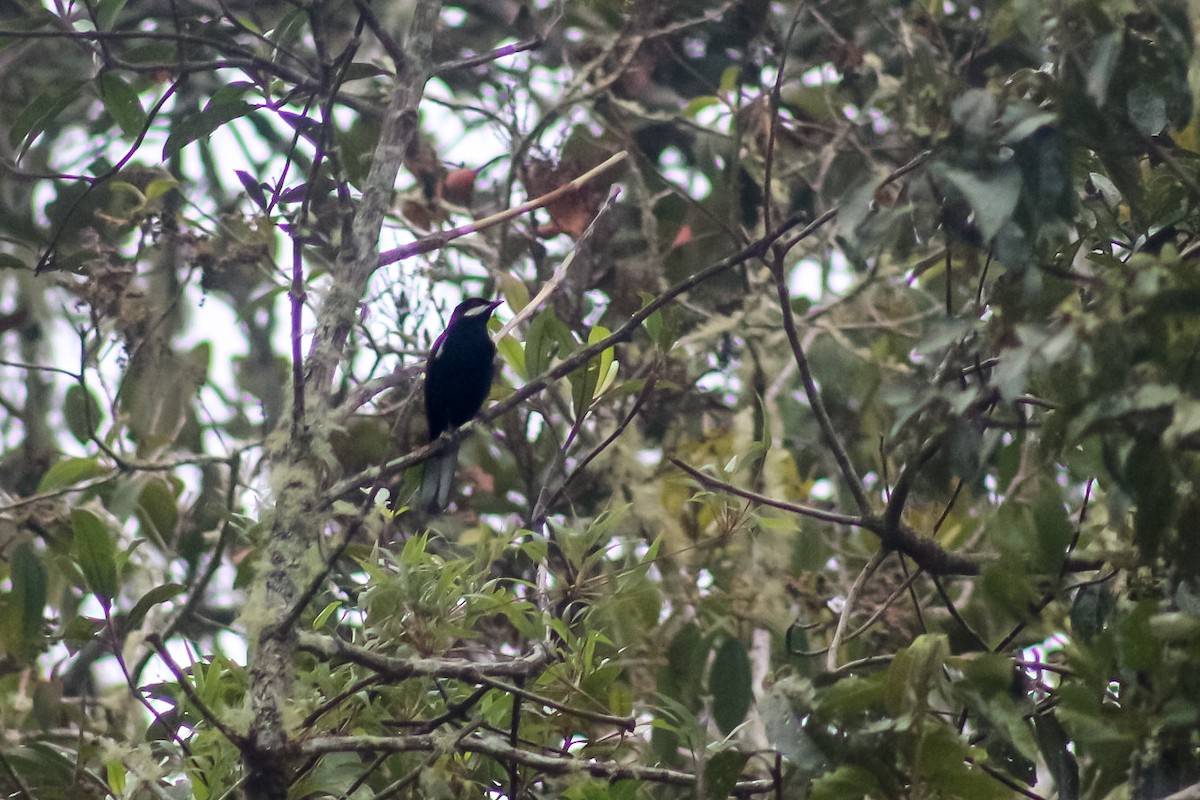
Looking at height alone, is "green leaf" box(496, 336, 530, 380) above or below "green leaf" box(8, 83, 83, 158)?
below

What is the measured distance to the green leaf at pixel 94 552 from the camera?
2.53m

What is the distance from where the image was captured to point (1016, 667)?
2.14 m

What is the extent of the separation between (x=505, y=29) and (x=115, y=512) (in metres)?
2.98

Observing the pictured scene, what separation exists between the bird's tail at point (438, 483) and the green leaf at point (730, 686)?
1.35 m

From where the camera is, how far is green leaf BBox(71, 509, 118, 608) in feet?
8.30

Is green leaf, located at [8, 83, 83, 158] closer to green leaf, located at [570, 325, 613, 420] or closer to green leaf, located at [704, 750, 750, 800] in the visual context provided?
green leaf, located at [570, 325, 613, 420]

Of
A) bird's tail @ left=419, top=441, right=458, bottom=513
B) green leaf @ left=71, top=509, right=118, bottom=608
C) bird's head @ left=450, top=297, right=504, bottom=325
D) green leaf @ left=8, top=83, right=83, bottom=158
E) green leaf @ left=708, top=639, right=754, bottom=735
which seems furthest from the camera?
bird's head @ left=450, top=297, right=504, bottom=325

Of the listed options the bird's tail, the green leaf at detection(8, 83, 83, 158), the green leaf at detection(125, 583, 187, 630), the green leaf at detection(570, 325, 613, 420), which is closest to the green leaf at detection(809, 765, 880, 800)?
the green leaf at detection(570, 325, 613, 420)

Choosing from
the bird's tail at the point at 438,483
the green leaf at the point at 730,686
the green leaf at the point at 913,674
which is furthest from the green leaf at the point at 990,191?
the bird's tail at the point at 438,483

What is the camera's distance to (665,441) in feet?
16.5

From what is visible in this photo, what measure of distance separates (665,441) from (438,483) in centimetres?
98

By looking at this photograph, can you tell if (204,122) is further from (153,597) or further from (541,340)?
(153,597)

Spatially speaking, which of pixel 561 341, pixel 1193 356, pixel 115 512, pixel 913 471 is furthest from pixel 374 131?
pixel 1193 356

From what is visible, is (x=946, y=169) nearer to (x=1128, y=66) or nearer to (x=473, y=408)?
(x=1128, y=66)
